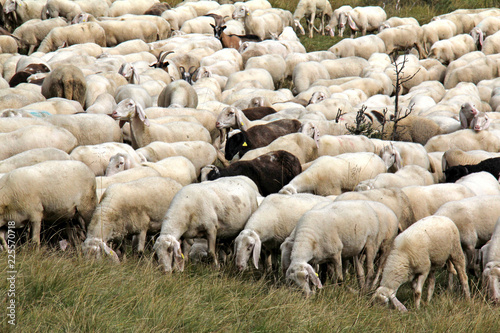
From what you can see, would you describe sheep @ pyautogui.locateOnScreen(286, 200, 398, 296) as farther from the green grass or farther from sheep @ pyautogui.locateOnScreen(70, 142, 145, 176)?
sheep @ pyautogui.locateOnScreen(70, 142, 145, 176)

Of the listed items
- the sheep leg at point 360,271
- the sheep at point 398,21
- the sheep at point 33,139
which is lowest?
the sheep at point 398,21

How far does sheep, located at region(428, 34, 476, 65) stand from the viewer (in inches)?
800

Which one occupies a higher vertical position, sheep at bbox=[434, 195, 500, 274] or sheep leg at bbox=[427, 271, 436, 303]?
sheep at bbox=[434, 195, 500, 274]

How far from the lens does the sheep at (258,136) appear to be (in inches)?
412

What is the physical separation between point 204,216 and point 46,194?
1686mm

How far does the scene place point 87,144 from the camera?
9742 mm

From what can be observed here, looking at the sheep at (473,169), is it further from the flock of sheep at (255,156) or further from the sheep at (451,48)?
the sheep at (451,48)

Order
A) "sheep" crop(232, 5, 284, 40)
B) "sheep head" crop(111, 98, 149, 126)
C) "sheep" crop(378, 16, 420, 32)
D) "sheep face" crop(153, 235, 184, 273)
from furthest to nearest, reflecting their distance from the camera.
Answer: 1. "sheep" crop(378, 16, 420, 32)
2. "sheep" crop(232, 5, 284, 40)
3. "sheep head" crop(111, 98, 149, 126)
4. "sheep face" crop(153, 235, 184, 273)

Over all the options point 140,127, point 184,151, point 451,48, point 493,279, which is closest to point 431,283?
point 493,279

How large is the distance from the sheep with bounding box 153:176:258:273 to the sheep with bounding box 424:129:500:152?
5.08m

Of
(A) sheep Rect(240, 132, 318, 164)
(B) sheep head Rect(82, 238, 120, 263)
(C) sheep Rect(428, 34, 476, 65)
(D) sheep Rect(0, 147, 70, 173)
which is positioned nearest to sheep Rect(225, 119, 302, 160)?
(A) sheep Rect(240, 132, 318, 164)

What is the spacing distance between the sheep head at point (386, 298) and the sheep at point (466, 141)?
5739mm

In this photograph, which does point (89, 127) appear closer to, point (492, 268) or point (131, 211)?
point (131, 211)

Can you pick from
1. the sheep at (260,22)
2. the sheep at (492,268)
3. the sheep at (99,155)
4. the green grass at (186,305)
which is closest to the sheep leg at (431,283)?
the green grass at (186,305)
